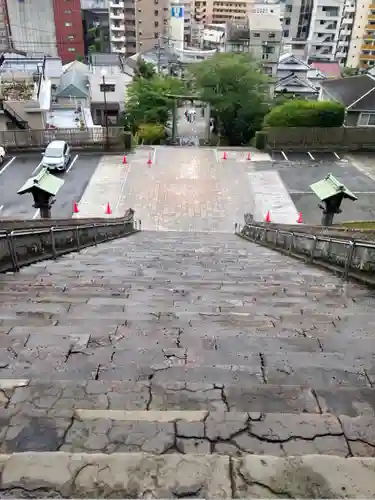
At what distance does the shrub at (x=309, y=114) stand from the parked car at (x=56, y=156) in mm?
12173

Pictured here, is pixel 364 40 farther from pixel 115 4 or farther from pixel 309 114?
pixel 309 114

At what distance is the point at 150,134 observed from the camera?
2789 cm

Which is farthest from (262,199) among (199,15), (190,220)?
(199,15)

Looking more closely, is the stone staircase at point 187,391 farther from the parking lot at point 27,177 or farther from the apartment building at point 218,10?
the apartment building at point 218,10

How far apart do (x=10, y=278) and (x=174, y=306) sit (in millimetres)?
2702

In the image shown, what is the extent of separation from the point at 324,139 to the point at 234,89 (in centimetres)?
742

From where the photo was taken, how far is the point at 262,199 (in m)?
18.0

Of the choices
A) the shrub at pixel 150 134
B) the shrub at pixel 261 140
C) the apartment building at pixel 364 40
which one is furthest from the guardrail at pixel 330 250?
the apartment building at pixel 364 40

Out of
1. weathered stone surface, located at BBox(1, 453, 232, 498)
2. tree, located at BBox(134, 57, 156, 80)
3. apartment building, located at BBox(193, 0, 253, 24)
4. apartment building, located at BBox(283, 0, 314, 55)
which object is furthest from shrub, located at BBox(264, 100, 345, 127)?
apartment building, located at BBox(193, 0, 253, 24)

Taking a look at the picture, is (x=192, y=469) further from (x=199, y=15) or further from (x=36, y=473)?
→ (x=199, y=15)

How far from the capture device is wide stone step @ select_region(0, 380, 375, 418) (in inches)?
98.7

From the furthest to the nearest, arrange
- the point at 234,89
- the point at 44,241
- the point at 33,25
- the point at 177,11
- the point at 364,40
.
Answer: the point at 364,40 → the point at 177,11 → the point at 33,25 → the point at 234,89 → the point at 44,241

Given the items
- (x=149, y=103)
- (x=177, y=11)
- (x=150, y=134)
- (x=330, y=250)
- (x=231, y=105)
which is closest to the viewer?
(x=330, y=250)

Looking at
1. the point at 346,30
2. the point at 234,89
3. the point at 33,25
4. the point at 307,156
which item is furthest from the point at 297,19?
the point at 307,156
